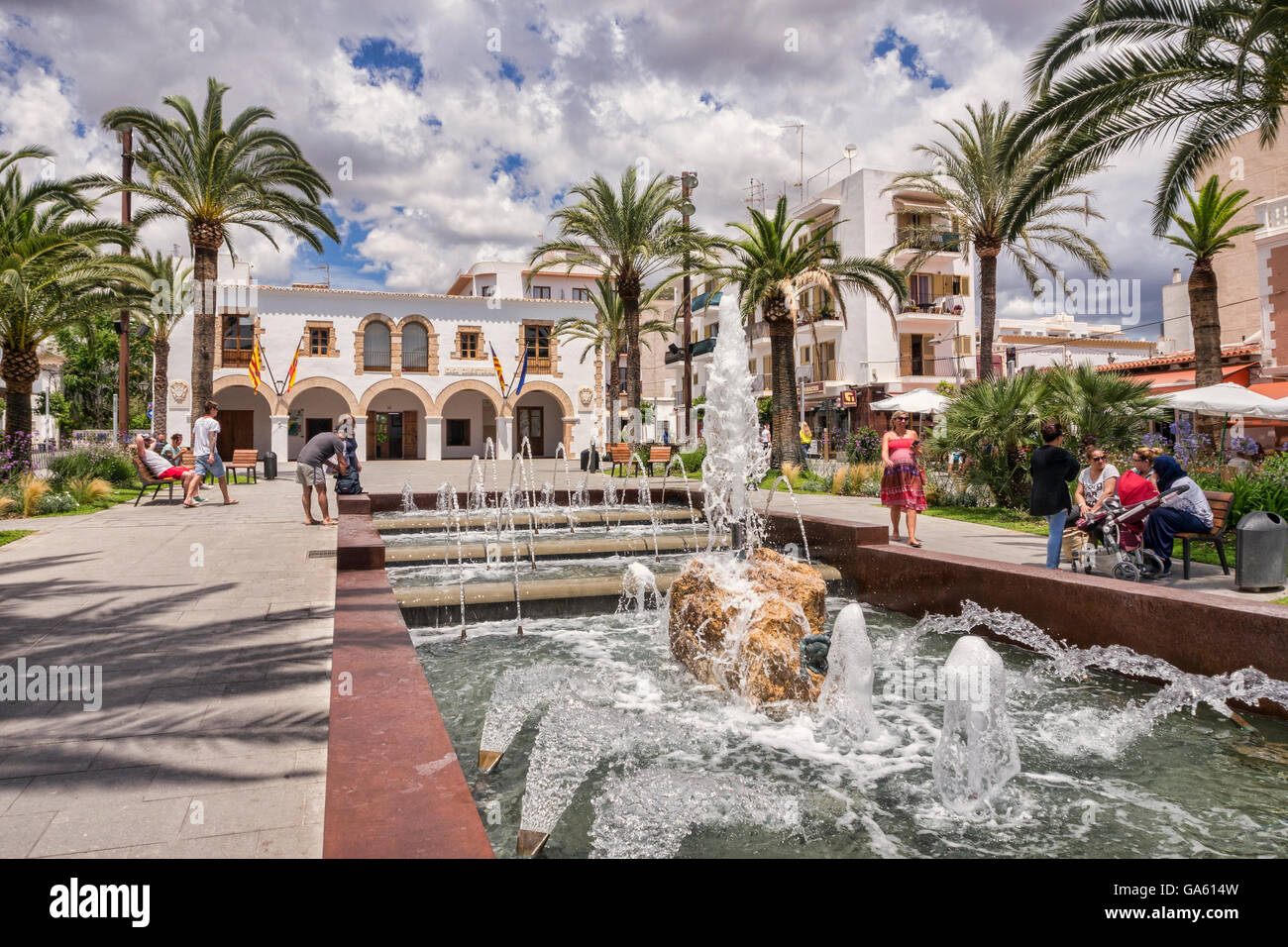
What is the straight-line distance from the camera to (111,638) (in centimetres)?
497

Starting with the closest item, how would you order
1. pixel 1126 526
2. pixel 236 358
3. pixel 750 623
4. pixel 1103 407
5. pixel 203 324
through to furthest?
pixel 750 623, pixel 1126 526, pixel 1103 407, pixel 203 324, pixel 236 358

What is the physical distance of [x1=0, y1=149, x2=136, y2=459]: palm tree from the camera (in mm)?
14523

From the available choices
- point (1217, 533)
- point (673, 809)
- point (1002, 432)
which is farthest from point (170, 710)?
point (1002, 432)

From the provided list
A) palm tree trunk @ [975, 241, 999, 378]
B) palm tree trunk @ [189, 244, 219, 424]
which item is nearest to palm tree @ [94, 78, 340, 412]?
palm tree trunk @ [189, 244, 219, 424]

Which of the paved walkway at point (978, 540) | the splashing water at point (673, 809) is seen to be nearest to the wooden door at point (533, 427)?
the paved walkway at point (978, 540)

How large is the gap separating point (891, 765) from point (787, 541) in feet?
18.6

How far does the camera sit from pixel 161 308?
23.5 meters

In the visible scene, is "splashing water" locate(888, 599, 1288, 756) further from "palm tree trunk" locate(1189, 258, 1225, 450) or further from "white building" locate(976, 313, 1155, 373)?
"white building" locate(976, 313, 1155, 373)

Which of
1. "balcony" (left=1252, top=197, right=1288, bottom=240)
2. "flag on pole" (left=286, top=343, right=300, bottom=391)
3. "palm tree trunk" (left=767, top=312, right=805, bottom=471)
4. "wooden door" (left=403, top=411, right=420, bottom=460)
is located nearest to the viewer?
"balcony" (left=1252, top=197, right=1288, bottom=240)

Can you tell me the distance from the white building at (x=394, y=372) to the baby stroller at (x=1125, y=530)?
3018 centimetres

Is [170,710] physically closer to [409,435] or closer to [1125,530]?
[1125,530]

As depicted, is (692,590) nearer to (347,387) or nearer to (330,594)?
(330,594)

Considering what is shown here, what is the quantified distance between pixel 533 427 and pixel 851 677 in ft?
121

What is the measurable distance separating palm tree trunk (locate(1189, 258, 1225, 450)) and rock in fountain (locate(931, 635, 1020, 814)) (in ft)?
49.0
